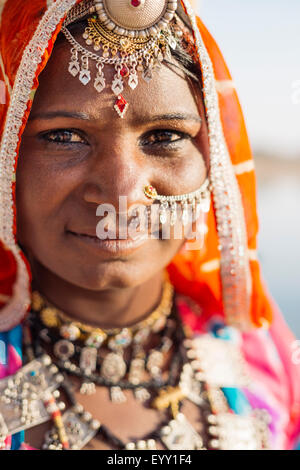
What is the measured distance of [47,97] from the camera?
1.22 m

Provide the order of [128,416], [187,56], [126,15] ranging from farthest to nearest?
1. [128,416]
2. [187,56]
3. [126,15]

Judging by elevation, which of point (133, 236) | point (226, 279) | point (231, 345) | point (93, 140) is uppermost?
point (93, 140)

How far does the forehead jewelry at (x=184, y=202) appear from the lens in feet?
4.29

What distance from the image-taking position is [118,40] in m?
1.20

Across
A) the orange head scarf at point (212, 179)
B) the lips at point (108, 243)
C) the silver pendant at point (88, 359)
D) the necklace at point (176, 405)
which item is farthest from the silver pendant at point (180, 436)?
the lips at point (108, 243)

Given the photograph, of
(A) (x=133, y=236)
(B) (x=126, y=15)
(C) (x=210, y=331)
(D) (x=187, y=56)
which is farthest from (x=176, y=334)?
(B) (x=126, y=15)

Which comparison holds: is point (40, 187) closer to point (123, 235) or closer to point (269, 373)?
point (123, 235)

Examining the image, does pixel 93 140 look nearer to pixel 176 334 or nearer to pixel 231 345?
pixel 176 334

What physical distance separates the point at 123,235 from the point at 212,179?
1.01 ft

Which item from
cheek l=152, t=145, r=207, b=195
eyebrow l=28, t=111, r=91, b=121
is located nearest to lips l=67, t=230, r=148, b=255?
cheek l=152, t=145, r=207, b=195

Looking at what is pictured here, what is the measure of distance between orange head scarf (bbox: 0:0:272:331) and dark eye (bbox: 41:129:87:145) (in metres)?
0.07

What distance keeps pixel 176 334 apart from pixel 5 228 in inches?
24.9

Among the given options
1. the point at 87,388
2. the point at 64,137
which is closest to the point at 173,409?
the point at 87,388

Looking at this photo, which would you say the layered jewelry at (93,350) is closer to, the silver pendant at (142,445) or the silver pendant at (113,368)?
the silver pendant at (113,368)
